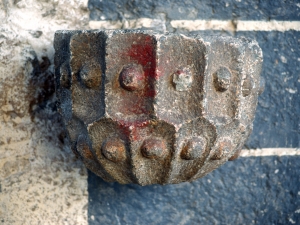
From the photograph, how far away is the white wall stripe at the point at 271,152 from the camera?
2.89ft

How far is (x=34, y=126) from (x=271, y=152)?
19.4 inches

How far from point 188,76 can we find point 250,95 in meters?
0.14

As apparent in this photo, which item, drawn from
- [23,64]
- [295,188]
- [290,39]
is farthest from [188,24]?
[295,188]

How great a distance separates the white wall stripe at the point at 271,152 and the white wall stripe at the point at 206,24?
0.83ft

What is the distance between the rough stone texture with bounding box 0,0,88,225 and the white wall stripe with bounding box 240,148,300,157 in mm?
341

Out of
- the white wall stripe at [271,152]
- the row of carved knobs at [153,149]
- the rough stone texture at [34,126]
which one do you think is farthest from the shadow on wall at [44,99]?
the white wall stripe at [271,152]

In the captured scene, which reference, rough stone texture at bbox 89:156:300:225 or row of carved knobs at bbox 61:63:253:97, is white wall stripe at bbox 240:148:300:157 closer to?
rough stone texture at bbox 89:156:300:225

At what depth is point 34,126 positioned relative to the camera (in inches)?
31.1

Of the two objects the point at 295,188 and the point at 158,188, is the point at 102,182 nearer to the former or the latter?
the point at 158,188

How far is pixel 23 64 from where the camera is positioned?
0.76 meters

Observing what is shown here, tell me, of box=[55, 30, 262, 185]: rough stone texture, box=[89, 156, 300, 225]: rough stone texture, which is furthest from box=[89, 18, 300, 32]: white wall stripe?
box=[89, 156, 300, 225]: rough stone texture

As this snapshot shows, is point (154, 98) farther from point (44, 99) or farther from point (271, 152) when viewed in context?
point (271, 152)

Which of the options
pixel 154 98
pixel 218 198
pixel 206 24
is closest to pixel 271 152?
pixel 218 198

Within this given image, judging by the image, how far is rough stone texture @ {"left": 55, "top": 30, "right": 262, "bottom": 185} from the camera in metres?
0.57
